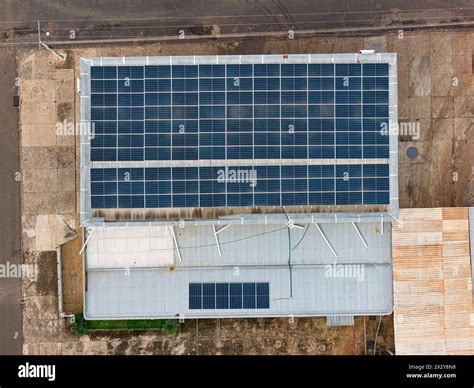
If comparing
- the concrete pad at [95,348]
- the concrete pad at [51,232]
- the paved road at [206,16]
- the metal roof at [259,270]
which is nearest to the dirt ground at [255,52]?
the concrete pad at [95,348]

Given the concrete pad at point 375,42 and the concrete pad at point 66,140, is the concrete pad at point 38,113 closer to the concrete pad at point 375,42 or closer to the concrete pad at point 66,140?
the concrete pad at point 66,140

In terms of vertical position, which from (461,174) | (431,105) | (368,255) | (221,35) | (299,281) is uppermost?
(221,35)

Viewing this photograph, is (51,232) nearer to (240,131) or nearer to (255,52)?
(240,131)


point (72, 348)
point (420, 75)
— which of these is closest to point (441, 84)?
point (420, 75)

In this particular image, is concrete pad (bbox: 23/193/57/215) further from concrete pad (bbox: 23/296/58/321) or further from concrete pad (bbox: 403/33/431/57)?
concrete pad (bbox: 403/33/431/57)
